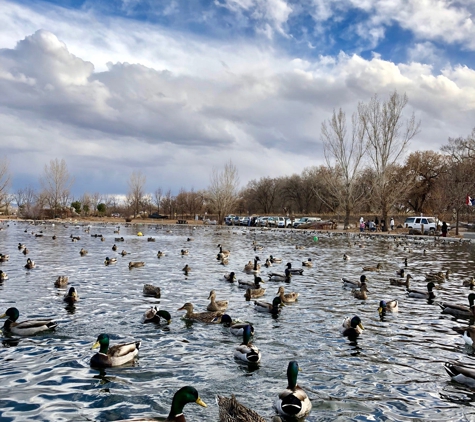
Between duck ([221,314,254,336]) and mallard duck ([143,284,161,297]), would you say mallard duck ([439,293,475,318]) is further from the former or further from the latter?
mallard duck ([143,284,161,297])

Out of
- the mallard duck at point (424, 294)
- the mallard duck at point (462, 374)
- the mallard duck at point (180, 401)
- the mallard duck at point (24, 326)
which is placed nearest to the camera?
the mallard duck at point (180, 401)

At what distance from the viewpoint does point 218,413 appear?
19.7ft

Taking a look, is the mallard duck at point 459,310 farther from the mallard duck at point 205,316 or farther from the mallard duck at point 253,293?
the mallard duck at point 205,316

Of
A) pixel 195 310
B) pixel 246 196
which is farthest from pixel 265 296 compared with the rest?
pixel 246 196

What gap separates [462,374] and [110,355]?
557cm

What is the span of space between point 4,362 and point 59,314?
3.45 m

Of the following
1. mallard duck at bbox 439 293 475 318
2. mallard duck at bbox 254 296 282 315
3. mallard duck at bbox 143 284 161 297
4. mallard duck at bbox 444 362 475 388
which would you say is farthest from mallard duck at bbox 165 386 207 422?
mallard duck at bbox 439 293 475 318

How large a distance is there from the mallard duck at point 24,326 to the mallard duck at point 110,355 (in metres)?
2.25

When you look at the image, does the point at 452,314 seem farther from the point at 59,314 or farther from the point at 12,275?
the point at 12,275

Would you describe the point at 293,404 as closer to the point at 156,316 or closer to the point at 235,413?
the point at 235,413

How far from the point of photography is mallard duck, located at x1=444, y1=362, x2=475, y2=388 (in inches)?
273

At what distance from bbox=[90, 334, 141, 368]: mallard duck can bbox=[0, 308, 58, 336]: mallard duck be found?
2.25 m

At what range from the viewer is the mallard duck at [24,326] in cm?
921

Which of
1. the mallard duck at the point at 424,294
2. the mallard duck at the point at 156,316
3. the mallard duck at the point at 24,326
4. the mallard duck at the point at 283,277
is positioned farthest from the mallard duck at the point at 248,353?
the mallard duck at the point at 283,277
